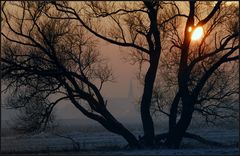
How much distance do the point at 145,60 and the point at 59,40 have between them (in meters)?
5.59

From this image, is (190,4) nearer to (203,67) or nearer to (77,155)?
(203,67)

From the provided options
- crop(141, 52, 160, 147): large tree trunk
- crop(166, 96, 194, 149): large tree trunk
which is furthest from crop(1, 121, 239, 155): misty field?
crop(141, 52, 160, 147): large tree trunk

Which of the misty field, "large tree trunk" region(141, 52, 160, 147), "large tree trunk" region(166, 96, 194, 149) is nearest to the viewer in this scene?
the misty field

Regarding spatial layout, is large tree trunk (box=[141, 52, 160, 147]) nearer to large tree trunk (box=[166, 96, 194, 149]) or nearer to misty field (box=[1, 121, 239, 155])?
large tree trunk (box=[166, 96, 194, 149])

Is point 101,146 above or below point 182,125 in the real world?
below

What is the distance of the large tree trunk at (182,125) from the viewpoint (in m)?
30.3

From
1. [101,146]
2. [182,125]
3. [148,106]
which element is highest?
[148,106]

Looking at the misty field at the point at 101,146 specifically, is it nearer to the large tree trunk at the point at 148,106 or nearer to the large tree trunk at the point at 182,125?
the large tree trunk at the point at 182,125

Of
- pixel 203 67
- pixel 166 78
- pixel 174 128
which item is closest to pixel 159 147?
pixel 174 128

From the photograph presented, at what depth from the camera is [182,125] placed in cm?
3078

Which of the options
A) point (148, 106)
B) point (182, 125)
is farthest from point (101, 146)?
point (182, 125)

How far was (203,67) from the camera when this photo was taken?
32.8 meters

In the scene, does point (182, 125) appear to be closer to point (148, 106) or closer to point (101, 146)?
point (148, 106)

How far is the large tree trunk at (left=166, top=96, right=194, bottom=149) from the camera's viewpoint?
99.5ft
